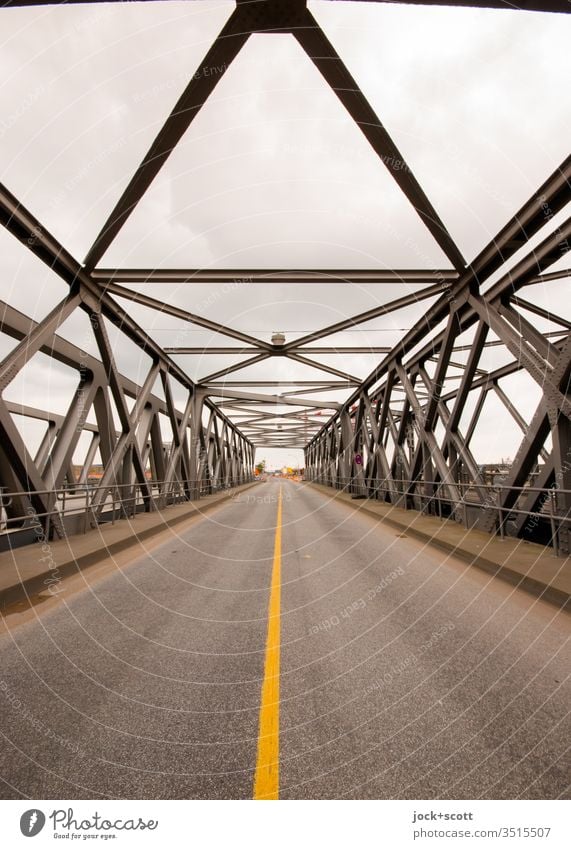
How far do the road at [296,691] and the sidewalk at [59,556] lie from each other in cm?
53

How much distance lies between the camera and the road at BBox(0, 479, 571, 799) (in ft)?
6.77

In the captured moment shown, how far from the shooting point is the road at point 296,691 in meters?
2.06

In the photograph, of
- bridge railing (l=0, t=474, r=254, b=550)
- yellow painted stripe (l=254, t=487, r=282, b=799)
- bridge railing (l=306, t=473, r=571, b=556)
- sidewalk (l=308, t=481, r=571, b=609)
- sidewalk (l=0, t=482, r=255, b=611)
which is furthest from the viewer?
bridge railing (l=0, t=474, r=254, b=550)

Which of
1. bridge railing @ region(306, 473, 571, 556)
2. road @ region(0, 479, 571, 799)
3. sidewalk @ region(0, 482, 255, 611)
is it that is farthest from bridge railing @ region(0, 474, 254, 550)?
bridge railing @ region(306, 473, 571, 556)

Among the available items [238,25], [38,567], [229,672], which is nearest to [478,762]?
[229,672]

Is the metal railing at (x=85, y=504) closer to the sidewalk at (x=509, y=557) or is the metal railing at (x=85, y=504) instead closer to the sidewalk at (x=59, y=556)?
the sidewalk at (x=59, y=556)

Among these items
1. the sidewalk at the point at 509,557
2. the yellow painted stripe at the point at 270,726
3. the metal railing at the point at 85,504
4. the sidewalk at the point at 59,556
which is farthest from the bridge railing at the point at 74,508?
the sidewalk at the point at 509,557

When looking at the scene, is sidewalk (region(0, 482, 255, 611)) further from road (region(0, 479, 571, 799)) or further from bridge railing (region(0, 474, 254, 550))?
road (region(0, 479, 571, 799))

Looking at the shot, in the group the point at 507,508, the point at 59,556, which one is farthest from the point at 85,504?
the point at 507,508

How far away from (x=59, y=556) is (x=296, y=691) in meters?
5.46

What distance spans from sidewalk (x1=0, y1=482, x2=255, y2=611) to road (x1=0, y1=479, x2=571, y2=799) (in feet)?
1.75

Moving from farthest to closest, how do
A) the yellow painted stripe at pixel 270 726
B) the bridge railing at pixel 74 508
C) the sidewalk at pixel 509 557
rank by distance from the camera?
the bridge railing at pixel 74 508
the sidewalk at pixel 509 557
the yellow painted stripe at pixel 270 726

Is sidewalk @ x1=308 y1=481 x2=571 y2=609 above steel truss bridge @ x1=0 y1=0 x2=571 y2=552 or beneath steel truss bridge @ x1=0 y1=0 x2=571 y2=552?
beneath

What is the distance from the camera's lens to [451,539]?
8180mm
